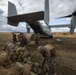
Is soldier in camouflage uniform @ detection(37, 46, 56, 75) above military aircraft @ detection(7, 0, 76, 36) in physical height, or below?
below

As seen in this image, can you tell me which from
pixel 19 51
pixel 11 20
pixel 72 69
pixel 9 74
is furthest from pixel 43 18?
pixel 9 74

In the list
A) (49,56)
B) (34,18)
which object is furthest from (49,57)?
(34,18)

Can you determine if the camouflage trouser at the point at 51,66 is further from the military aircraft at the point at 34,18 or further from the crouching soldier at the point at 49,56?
the military aircraft at the point at 34,18

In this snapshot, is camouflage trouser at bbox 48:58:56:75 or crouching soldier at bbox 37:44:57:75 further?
camouflage trouser at bbox 48:58:56:75

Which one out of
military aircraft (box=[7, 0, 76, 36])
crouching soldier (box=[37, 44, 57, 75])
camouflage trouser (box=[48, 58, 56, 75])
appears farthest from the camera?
military aircraft (box=[7, 0, 76, 36])

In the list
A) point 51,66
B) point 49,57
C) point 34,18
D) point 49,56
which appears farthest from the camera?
point 34,18

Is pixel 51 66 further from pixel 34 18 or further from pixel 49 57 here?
pixel 34 18

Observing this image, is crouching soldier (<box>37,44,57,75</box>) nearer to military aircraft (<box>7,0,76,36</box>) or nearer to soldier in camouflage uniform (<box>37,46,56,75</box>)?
soldier in camouflage uniform (<box>37,46,56,75</box>)

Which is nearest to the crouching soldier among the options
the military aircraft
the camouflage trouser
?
the camouflage trouser

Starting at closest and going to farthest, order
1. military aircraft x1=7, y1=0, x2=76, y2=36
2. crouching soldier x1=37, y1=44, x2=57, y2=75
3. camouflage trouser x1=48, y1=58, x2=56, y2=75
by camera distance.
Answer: crouching soldier x1=37, y1=44, x2=57, y2=75 < camouflage trouser x1=48, y1=58, x2=56, y2=75 < military aircraft x1=7, y1=0, x2=76, y2=36

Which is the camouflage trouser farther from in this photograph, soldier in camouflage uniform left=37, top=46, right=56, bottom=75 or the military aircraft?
the military aircraft

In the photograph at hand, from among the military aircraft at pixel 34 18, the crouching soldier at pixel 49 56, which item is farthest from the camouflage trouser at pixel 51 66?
the military aircraft at pixel 34 18

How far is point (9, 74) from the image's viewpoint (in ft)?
35.0

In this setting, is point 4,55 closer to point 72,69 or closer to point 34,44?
point 72,69
